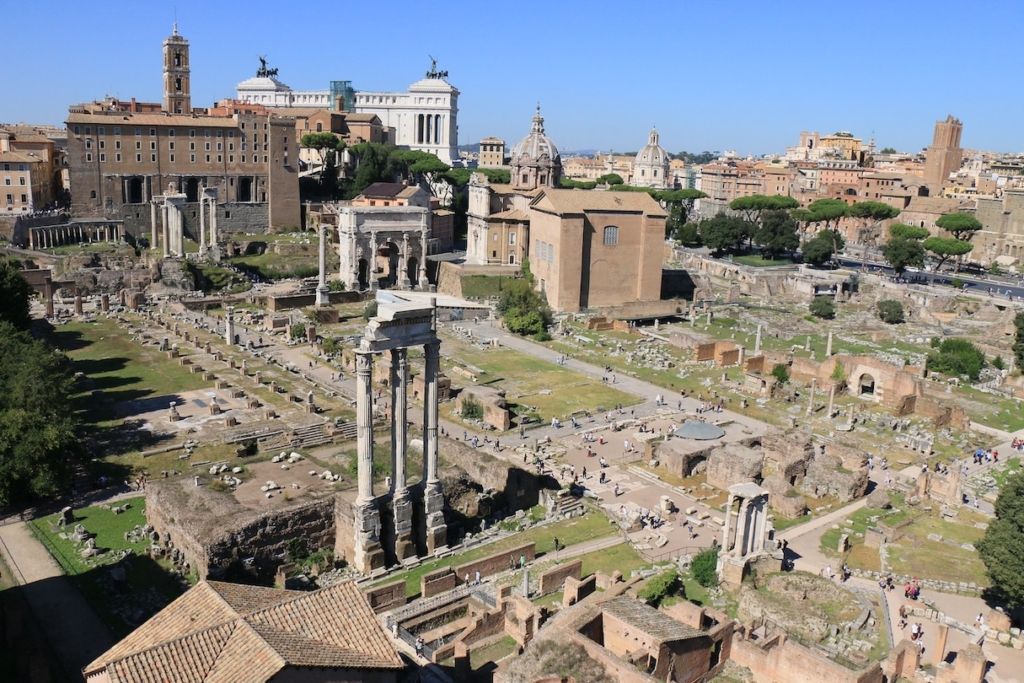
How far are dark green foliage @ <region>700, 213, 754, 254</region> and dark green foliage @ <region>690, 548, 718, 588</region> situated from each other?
6335 cm

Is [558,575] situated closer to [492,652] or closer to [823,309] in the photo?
[492,652]

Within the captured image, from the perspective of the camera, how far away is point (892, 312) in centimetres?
6575

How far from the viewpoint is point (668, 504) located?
102 feet

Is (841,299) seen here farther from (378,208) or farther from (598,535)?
(598,535)

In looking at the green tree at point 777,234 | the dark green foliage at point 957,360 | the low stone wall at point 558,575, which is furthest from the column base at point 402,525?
the green tree at point 777,234

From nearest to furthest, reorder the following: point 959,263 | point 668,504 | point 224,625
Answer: point 224,625
point 668,504
point 959,263

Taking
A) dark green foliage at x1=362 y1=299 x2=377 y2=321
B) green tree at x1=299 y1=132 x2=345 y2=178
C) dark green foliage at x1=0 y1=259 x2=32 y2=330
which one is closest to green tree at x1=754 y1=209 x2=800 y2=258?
dark green foliage at x1=362 y1=299 x2=377 y2=321

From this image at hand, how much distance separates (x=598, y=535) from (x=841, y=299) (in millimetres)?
52274

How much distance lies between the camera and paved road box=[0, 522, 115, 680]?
68.0 ft

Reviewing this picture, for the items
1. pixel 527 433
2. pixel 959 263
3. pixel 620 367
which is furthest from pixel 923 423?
pixel 959 263

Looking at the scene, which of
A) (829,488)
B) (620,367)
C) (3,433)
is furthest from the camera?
(620,367)

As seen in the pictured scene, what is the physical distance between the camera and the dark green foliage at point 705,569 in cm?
2561

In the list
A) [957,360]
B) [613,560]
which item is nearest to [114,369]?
[613,560]

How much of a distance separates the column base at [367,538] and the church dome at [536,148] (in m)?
61.5
